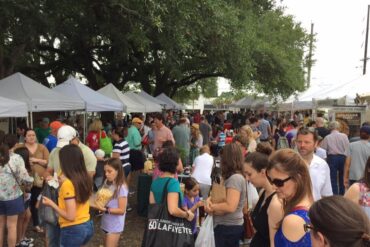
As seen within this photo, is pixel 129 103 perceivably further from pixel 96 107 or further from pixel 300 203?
pixel 300 203

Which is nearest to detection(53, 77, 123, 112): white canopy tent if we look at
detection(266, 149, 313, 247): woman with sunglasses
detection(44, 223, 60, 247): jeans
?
detection(44, 223, 60, 247): jeans

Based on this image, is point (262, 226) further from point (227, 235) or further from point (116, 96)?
point (116, 96)

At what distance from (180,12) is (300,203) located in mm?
8215

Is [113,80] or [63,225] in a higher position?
[113,80]

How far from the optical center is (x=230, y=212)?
3.64 metres

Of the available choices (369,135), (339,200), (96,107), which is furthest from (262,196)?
(96,107)

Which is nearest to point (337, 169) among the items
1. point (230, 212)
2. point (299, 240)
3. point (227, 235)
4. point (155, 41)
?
point (227, 235)

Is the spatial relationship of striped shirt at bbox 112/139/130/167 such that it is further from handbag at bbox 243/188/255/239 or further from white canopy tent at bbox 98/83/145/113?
white canopy tent at bbox 98/83/145/113

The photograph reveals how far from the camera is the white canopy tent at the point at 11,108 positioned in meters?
7.05

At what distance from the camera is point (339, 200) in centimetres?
159

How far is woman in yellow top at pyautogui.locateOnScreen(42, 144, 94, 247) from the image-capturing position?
11.8 feet

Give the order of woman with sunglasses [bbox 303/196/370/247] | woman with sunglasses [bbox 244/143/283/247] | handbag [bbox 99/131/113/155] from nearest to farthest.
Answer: woman with sunglasses [bbox 303/196/370/247] → woman with sunglasses [bbox 244/143/283/247] → handbag [bbox 99/131/113/155]

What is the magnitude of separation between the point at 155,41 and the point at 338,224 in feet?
47.3

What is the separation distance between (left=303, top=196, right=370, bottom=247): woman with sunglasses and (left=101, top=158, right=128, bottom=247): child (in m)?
3.13
